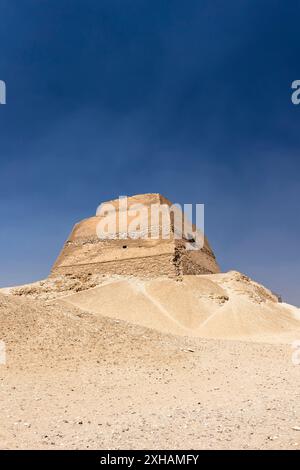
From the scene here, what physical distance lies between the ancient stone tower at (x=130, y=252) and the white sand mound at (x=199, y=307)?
2.08 meters

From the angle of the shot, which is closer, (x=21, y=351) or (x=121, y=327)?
(x=21, y=351)

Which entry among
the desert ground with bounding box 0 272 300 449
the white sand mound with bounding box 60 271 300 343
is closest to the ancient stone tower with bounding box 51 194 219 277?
the white sand mound with bounding box 60 271 300 343

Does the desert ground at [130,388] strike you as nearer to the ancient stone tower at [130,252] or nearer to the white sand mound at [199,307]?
the white sand mound at [199,307]

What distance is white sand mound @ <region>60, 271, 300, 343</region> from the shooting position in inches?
884

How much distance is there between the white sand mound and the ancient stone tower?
A: 2075mm

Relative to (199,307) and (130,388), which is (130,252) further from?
(130,388)

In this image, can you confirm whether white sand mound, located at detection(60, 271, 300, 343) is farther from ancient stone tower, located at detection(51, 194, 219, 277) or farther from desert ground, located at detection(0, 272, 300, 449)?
desert ground, located at detection(0, 272, 300, 449)

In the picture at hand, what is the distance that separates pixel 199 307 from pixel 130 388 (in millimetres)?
17770

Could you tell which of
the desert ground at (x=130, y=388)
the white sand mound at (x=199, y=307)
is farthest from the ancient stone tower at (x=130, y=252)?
the desert ground at (x=130, y=388)

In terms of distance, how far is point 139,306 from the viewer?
84.8 ft
